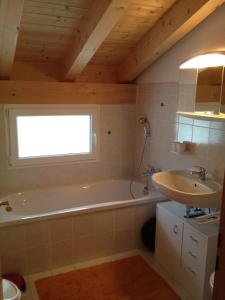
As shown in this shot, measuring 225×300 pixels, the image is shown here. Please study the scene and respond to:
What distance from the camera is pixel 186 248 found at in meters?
2.41

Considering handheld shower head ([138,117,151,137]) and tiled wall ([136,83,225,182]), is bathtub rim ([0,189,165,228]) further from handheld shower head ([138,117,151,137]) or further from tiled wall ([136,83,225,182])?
handheld shower head ([138,117,151,137])

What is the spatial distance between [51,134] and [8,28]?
1496 millimetres

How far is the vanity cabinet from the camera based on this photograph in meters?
2.20

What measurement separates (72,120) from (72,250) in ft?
5.19

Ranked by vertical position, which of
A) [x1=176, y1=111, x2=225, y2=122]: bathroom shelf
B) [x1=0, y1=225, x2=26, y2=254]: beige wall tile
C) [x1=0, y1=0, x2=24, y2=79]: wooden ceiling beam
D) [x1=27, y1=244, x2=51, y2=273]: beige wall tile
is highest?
[x1=0, y1=0, x2=24, y2=79]: wooden ceiling beam

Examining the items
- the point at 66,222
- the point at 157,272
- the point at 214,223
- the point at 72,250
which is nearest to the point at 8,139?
the point at 66,222

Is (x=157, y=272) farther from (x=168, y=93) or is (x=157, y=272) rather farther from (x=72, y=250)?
(x=168, y=93)

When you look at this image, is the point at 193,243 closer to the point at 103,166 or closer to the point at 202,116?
the point at 202,116

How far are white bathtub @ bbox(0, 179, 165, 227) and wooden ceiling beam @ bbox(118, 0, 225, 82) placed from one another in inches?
56.9

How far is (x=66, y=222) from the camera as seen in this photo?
273 centimetres

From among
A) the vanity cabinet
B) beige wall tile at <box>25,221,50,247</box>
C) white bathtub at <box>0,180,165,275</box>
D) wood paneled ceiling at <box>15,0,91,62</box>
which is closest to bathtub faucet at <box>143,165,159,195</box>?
white bathtub at <box>0,180,165,275</box>

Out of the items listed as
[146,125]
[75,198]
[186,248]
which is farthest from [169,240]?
[146,125]

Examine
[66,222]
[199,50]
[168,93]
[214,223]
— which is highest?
[199,50]

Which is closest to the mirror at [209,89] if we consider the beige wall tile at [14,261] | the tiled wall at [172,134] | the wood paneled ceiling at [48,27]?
the tiled wall at [172,134]
